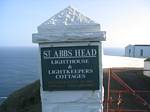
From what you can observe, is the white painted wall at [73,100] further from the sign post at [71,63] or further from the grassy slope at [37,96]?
the grassy slope at [37,96]

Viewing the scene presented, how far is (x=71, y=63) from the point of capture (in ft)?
13.7

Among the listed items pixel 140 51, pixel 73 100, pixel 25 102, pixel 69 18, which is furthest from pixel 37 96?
pixel 140 51

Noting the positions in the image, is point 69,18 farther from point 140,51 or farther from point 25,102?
point 140,51

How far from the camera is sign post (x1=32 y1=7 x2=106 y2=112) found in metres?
4.11

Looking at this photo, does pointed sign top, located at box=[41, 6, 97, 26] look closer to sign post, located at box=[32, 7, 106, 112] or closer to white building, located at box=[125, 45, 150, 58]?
sign post, located at box=[32, 7, 106, 112]

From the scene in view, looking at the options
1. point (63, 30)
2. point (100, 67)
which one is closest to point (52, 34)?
point (63, 30)

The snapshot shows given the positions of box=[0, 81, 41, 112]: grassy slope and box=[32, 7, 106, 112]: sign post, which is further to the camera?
box=[0, 81, 41, 112]: grassy slope

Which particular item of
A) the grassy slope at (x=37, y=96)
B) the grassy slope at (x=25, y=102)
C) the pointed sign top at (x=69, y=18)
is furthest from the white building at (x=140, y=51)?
the pointed sign top at (x=69, y=18)

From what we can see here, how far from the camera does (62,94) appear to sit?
4258 mm

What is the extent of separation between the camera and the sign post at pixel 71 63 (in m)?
4.11

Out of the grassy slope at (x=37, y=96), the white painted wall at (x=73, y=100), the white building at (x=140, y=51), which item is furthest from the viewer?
the white building at (x=140, y=51)

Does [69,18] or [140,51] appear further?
[140,51]

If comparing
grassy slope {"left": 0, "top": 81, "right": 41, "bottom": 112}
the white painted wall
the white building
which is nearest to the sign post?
the white painted wall

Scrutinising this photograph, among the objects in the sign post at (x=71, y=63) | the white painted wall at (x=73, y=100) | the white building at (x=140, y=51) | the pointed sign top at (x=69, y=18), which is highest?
the pointed sign top at (x=69, y=18)
